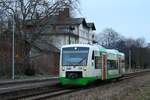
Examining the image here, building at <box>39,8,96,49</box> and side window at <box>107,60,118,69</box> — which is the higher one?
building at <box>39,8,96,49</box>

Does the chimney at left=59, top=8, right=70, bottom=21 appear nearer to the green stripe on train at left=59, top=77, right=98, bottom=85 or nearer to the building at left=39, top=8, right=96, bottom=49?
the building at left=39, top=8, right=96, bottom=49

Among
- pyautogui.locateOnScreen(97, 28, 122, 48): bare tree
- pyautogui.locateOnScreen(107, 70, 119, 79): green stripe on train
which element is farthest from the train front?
pyautogui.locateOnScreen(97, 28, 122, 48): bare tree

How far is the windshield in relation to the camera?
30.4m

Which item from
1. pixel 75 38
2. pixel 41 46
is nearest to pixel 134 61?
pixel 75 38

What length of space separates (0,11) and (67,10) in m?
10.6

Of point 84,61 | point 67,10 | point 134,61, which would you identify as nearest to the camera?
point 84,61

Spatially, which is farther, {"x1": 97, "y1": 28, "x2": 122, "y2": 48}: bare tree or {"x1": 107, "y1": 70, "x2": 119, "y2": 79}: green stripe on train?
{"x1": 97, "y1": 28, "x2": 122, "y2": 48}: bare tree

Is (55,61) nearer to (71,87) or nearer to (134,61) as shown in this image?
(71,87)

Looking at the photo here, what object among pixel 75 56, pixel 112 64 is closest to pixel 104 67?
pixel 112 64

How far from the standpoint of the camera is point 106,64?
36.0 m

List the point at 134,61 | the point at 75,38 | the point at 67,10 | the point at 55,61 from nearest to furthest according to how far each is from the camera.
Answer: the point at 67,10
the point at 55,61
the point at 75,38
the point at 134,61

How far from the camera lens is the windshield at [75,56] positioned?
30.4 m

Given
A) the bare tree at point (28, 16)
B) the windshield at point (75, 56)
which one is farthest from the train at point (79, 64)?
the bare tree at point (28, 16)

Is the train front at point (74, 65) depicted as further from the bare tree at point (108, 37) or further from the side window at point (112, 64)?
the bare tree at point (108, 37)
